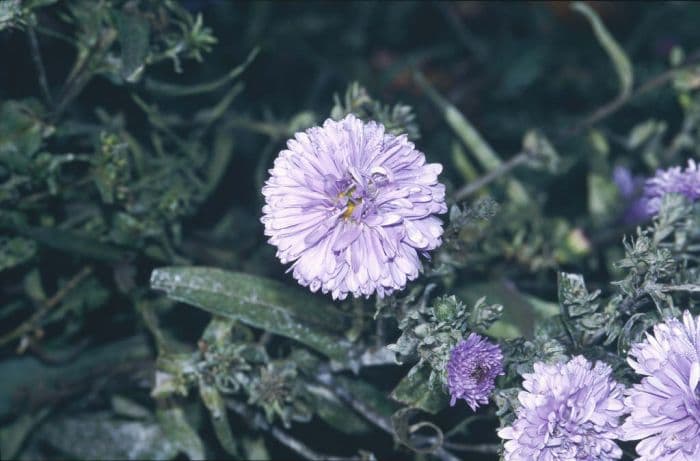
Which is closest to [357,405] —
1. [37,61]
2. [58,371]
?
[58,371]

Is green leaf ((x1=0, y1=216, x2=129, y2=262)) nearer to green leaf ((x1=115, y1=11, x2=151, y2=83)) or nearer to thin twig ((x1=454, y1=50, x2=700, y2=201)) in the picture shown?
green leaf ((x1=115, y1=11, x2=151, y2=83))

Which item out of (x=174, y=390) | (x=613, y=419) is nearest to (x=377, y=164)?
(x=613, y=419)

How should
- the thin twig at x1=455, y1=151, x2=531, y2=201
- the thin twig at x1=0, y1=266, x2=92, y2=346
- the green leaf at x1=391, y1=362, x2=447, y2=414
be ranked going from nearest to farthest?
the green leaf at x1=391, y1=362, x2=447, y2=414
the thin twig at x1=0, y1=266, x2=92, y2=346
the thin twig at x1=455, y1=151, x2=531, y2=201

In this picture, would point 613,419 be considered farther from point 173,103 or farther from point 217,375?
point 173,103

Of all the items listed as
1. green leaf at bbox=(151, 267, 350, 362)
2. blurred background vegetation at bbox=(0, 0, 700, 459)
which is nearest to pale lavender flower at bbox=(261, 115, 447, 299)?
blurred background vegetation at bbox=(0, 0, 700, 459)

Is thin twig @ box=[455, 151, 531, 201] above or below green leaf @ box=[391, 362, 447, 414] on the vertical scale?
above

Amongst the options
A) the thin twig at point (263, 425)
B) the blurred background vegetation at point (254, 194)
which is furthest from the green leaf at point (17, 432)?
the thin twig at point (263, 425)
